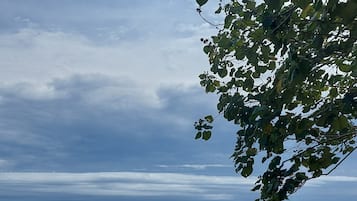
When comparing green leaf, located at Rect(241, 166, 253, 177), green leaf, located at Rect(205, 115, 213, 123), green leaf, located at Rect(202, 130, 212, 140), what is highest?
green leaf, located at Rect(205, 115, 213, 123)

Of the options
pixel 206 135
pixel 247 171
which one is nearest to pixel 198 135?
pixel 206 135

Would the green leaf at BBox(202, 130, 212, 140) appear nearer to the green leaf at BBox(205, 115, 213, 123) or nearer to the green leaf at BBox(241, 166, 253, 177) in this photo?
the green leaf at BBox(205, 115, 213, 123)

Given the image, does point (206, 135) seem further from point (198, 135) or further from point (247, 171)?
point (247, 171)

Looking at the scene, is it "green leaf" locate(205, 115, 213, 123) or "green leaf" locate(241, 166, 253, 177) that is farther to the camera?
"green leaf" locate(205, 115, 213, 123)

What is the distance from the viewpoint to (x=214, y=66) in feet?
17.9

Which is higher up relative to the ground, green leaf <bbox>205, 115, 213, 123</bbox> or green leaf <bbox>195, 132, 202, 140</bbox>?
green leaf <bbox>205, 115, 213, 123</bbox>

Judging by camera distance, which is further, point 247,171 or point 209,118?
point 209,118

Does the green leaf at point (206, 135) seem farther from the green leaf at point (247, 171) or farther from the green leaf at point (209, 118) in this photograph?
the green leaf at point (247, 171)

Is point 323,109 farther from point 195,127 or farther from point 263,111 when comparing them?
point 195,127

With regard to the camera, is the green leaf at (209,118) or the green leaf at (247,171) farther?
the green leaf at (209,118)

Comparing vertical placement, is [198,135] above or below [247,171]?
above

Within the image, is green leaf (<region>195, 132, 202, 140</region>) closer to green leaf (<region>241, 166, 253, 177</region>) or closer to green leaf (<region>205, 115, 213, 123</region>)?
green leaf (<region>205, 115, 213, 123</region>)

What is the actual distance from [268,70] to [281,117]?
2.07 ft

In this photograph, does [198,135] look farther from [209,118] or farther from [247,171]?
[247,171]
